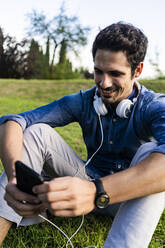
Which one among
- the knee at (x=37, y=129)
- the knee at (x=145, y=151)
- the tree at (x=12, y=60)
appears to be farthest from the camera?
the tree at (x=12, y=60)

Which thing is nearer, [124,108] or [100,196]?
[100,196]

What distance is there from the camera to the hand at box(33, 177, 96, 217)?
133cm

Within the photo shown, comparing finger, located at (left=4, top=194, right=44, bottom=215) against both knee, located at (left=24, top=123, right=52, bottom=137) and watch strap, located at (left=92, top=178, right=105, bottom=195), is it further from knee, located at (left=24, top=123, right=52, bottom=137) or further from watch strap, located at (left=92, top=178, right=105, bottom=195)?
knee, located at (left=24, top=123, right=52, bottom=137)

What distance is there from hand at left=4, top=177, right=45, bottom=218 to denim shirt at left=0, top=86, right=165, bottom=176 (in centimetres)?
63

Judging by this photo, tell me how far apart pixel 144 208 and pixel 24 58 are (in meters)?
22.1

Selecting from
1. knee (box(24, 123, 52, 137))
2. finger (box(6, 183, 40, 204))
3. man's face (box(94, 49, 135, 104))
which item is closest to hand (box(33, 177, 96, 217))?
finger (box(6, 183, 40, 204))

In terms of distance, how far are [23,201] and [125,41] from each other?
135cm

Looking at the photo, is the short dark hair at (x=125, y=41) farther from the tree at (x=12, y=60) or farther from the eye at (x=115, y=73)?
the tree at (x=12, y=60)

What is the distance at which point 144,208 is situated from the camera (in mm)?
1537

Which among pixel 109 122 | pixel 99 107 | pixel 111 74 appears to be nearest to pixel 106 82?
pixel 111 74

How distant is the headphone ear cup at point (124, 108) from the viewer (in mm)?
2064

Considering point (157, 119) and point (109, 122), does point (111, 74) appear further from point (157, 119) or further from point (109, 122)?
point (157, 119)

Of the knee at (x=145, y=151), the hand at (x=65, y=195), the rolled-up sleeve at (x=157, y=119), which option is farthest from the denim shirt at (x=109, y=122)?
the hand at (x=65, y=195)

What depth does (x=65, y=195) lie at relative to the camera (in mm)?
1345
